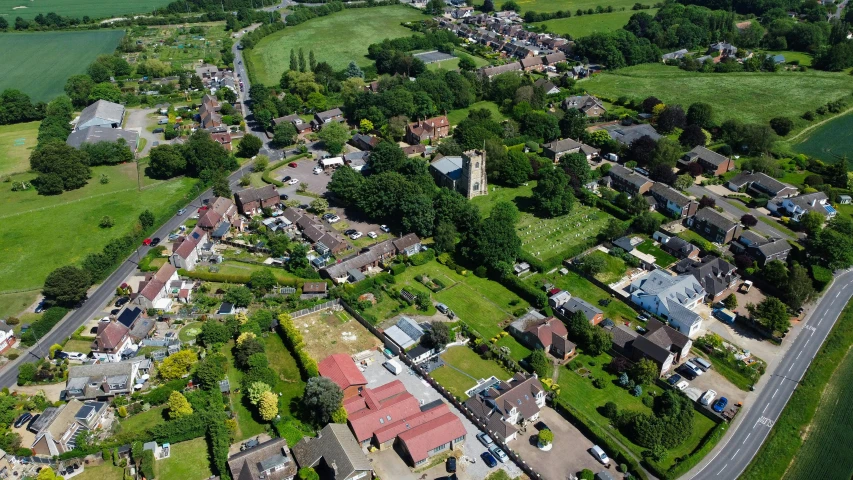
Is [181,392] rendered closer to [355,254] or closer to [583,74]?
[355,254]

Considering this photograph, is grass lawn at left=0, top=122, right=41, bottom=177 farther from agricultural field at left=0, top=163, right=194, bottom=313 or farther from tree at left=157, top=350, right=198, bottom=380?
tree at left=157, top=350, right=198, bottom=380

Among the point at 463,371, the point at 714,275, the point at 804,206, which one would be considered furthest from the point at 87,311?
the point at 804,206

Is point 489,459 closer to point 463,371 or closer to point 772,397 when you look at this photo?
point 463,371

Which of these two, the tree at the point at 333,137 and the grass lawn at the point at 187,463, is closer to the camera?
the grass lawn at the point at 187,463

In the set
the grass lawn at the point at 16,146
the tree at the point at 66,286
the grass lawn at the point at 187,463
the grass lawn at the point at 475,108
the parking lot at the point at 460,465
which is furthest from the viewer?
the grass lawn at the point at 475,108

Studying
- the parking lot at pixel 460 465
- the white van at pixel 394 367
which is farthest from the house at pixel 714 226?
the white van at pixel 394 367

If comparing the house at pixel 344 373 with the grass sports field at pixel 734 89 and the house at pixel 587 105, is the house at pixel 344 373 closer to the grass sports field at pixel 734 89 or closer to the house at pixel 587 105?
the house at pixel 587 105
